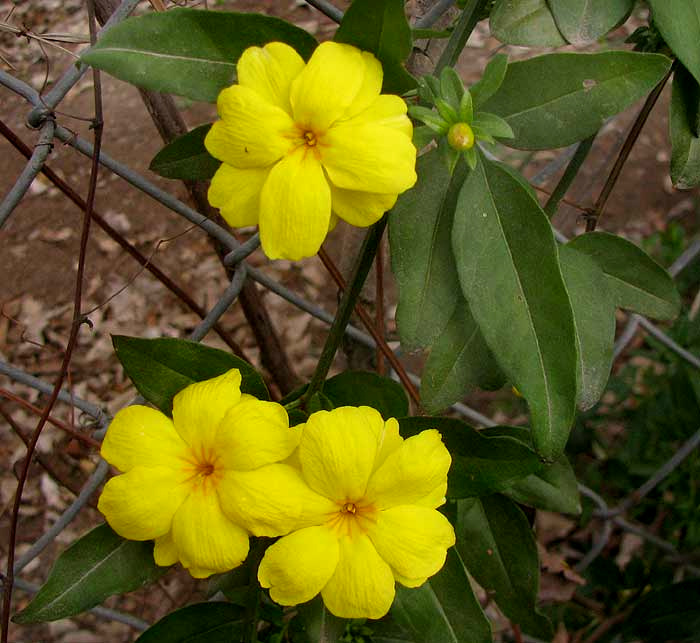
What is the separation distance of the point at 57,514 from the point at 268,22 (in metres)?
1.60

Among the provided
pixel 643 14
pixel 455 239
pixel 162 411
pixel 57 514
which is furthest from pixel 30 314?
pixel 643 14

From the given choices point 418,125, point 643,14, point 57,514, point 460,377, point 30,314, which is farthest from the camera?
point 643,14

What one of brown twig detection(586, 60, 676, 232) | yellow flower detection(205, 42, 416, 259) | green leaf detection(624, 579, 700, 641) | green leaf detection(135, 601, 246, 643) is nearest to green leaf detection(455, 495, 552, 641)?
green leaf detection(135, 601, 246, 643)

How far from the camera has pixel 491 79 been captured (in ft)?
2.05

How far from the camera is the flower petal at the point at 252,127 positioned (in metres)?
0.56

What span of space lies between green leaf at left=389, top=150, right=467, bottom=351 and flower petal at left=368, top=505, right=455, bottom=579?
0.57ft

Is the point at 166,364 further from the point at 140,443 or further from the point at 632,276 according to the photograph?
the point at 632,276

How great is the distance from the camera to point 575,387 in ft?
2.02

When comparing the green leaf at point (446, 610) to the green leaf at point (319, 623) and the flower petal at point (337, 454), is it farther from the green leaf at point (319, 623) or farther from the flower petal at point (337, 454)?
the flower petal at point (337, 454)

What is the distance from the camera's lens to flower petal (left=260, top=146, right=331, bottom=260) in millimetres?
559

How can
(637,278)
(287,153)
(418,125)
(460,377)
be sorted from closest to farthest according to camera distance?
(287,153) < (418,125) < (460,377) < (637,278)

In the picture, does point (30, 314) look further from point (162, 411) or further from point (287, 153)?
point (287, 153)

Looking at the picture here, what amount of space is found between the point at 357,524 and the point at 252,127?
32cm

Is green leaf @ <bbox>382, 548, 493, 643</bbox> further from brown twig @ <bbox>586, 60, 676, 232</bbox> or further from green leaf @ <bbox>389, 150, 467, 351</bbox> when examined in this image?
brown twig @ <bbox>586, 60, 676, 232</bbox>
